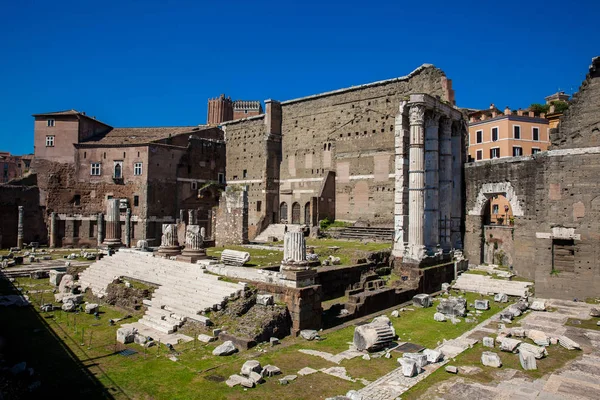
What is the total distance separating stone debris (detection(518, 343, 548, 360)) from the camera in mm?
10383

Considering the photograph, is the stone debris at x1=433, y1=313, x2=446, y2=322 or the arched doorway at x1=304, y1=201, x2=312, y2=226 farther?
the arched doorway at x1=304, y1=201, x2=312, y2=226

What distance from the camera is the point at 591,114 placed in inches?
678

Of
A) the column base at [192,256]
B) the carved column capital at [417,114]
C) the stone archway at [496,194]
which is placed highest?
the carved column capital at [417,114]

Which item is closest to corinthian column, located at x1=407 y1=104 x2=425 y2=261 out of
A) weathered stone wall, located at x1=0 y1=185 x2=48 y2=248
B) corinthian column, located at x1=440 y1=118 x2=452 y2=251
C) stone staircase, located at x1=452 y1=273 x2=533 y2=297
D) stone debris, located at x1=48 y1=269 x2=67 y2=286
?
stone staircase, located at x1=452 y1=273 x2=533 y2=297

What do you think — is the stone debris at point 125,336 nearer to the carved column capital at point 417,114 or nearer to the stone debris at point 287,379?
the stone debris at point 287,379

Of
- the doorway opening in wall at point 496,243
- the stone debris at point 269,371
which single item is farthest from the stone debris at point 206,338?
the doorway opening in wall at point 496,243

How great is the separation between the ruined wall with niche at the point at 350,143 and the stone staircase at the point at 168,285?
1726 cm

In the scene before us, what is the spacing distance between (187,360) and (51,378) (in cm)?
284

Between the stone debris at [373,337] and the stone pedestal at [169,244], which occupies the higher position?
the stone pedestal at [169,244]

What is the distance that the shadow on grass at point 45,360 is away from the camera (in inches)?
335

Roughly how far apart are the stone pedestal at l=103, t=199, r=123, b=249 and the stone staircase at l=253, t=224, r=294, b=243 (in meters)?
13.1

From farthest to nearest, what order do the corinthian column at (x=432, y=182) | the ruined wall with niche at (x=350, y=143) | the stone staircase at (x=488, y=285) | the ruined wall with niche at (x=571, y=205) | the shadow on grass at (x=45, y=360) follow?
the ruined wall with niche at (x=350, y=143) → the corinthian column at (x=432, y=182) → the stone staircase at (x=488, y=285) → the ruined wall with niche at (x=571, y=205) → the shadow on grass at (x=45, y=360)

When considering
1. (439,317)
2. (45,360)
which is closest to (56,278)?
(45,360)

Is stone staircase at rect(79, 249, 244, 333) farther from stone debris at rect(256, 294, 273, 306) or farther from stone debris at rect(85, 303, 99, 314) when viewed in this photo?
stone debris at rect(85, 303, 99, 314)
